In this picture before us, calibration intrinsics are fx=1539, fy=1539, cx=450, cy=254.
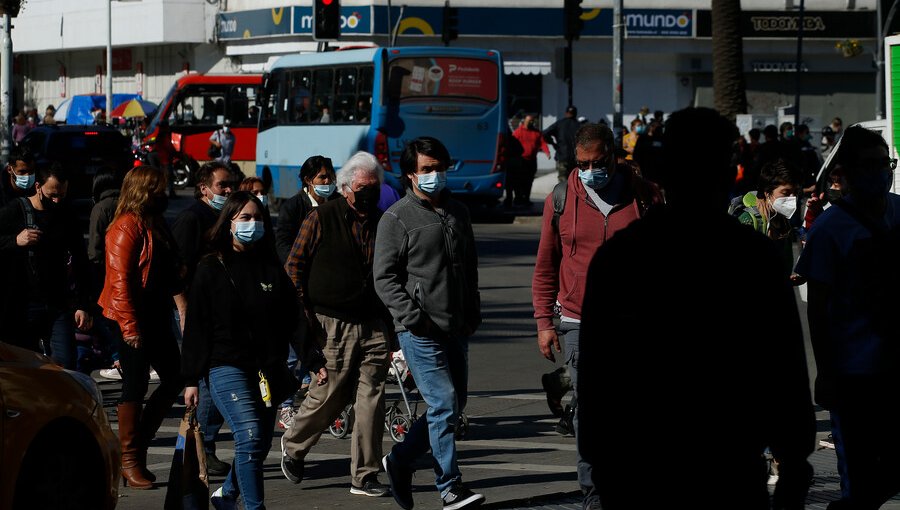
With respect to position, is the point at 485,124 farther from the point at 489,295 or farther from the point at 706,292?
the point at 706,292

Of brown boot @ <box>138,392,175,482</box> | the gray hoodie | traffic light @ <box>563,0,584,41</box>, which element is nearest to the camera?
the gray hoodie

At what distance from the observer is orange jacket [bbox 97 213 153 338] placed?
7.96m

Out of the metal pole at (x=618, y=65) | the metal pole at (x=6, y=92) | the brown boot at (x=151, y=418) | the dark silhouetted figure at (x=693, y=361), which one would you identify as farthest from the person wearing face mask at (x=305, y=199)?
the metal pole at (x=618, y=65)

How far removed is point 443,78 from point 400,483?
20.8 m

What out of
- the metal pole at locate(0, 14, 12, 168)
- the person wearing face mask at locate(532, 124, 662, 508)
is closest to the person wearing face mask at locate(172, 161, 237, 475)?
the person wearing face mask at locate(532, 124, 662, 508)

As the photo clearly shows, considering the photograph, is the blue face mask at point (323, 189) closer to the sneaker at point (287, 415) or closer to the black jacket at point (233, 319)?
the sneaker at point (287, 415)

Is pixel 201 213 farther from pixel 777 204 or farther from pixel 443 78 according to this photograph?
pixel 443 78

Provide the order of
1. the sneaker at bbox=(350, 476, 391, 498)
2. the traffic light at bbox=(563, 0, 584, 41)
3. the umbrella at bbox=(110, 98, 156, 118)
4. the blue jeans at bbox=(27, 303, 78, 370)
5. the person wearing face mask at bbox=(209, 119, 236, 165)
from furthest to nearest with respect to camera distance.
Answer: the umbrella at bbox=(110, 98, 156, 118) < the person wearing face mask at bbox=(209, 119, 236, 165) < the traffic light at bbox=(563, 0, 584, 41) < the blue jeans at bbox=(27, 303, 78, 370) < the sneaker at bbox=(350, 476, 391, 498)

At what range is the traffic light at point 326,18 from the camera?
25.2 metres

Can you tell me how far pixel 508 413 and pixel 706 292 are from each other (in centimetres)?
688

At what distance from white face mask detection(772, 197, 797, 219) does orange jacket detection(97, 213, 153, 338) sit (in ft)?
10.9

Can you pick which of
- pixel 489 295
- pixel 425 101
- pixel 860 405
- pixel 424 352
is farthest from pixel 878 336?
pixel 425 101

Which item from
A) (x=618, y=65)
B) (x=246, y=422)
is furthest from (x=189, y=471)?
(x=618, y=65)

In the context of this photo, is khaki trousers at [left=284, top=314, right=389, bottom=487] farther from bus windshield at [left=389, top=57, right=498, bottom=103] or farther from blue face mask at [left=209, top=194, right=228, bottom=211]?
bus windshield at [left=389, top=57, right=498, bottom=103]
